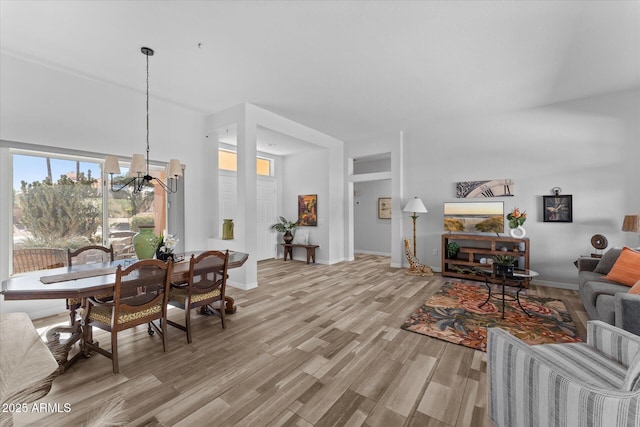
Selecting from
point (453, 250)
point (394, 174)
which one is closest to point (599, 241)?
point (453, 250)

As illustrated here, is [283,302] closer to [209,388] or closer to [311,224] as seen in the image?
[209,388]

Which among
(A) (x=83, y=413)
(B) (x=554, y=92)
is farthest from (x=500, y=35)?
(A) (x=83, y=413)

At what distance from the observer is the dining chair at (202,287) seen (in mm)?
2660

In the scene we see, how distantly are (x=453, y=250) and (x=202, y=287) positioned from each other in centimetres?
450

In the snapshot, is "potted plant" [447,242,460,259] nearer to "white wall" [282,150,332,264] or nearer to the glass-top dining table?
"white wall" [282,150,332,264]

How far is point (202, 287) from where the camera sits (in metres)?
2.82

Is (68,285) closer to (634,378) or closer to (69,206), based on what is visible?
(69,206)

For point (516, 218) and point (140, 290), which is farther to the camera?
point (516, 218)

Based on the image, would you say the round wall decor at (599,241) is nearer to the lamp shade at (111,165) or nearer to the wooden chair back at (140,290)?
the wooden chair back at (140,290)

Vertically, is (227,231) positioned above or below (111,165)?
below

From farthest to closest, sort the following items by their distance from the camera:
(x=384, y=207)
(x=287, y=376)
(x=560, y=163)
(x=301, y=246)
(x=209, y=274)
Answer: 1. (x=384, y=207)
2. (x=301, y=246)
3. (x=560, y=163)
4. (x=209, y=274)
5. (x=287, y=376)

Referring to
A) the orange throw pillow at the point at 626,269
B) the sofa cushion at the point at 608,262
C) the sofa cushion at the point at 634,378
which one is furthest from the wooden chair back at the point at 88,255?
the sofa cushion at the point at 608,262

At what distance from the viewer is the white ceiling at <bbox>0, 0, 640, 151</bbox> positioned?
244 cm

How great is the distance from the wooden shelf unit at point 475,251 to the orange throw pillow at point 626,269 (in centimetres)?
144
